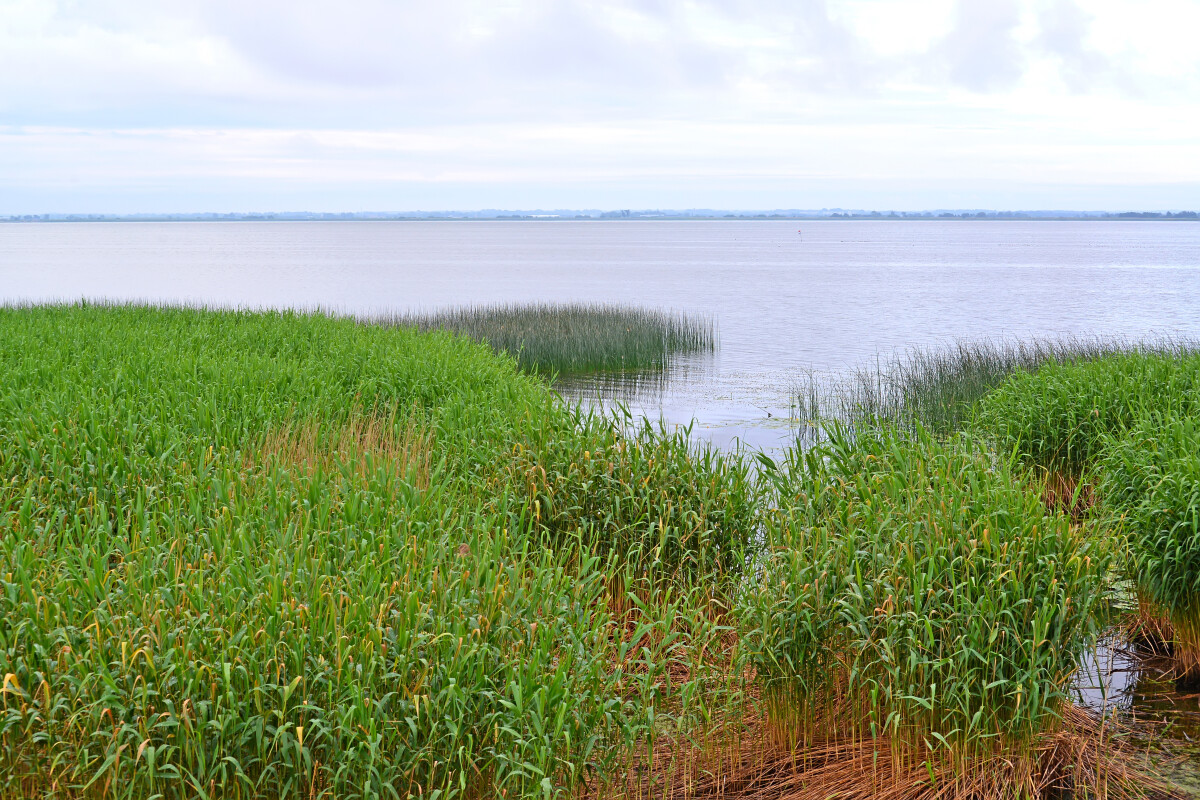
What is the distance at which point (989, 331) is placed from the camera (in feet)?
114

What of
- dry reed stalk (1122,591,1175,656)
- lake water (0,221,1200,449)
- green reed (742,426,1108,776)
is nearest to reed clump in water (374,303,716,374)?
lake water (0,221,1200,449)

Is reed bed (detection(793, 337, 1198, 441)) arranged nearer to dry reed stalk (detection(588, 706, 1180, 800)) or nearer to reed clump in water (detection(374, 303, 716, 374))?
reed clump in water (detection(374, 303, 716, 374))

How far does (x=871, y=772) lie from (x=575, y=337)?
18209mm

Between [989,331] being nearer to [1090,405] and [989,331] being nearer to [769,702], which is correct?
[1090,405]

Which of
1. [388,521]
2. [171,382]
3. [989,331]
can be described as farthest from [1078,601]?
[989,331]

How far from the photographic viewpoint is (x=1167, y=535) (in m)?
6.49

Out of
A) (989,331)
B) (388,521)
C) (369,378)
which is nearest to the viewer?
(388,521)

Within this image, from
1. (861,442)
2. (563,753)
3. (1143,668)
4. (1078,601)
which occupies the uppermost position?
(861,442)

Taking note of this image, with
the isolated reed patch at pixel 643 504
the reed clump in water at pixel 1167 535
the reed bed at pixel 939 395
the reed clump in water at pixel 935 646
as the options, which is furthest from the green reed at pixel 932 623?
the reed bed at pixel 939 395

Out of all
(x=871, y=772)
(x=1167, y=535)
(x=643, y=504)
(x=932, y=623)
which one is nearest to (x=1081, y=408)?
(x=1167, y=535)

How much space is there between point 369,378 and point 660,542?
5.45 meters

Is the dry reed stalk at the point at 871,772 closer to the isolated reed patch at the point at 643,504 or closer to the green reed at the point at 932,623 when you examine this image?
the green reed at the point at 932,623

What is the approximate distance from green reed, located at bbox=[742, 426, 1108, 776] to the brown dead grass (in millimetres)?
2960

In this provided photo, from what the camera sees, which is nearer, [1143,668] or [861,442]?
[1143,668]
